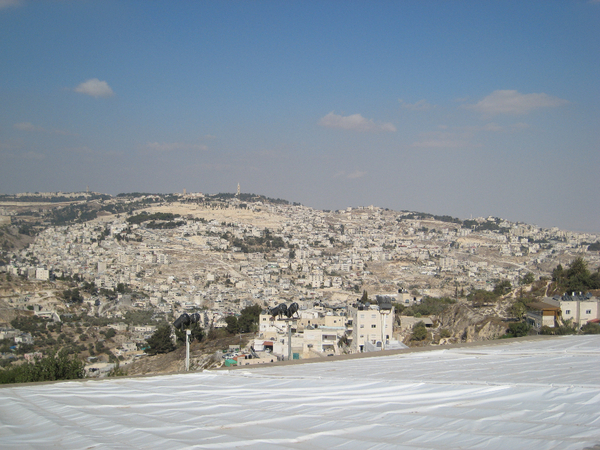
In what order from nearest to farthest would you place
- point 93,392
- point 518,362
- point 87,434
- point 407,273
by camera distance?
1. point 87,434
2. point 93,392
3. point 518,362
4. point 407,273

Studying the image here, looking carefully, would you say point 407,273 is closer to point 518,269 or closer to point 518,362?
point 518,269

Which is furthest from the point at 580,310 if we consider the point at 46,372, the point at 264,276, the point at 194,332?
the point at 264,276

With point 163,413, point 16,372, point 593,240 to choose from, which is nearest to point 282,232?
point 593,240

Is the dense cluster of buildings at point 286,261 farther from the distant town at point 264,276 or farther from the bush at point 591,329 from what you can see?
the bush at point 591,329

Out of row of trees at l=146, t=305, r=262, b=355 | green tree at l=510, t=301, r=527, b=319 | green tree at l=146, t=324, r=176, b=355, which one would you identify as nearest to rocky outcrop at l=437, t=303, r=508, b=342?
green tree at l=510, t=301, r=527, b=319

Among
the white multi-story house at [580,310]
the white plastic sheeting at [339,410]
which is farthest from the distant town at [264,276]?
the white plastic sheeting at [339,410]

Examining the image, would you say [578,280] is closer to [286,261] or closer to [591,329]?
[591,329]
